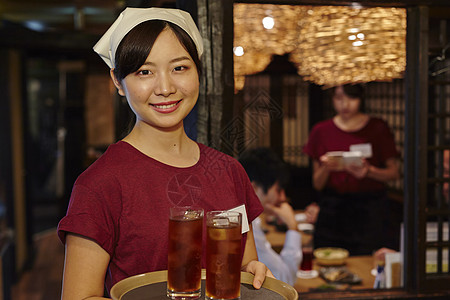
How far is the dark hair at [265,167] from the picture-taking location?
7.36 ft

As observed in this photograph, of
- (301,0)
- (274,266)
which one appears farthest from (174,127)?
(274,266)

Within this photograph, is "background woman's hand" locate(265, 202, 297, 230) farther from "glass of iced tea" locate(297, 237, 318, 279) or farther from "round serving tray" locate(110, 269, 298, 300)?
"round serving tray" locate(110, 269, 298, 300)

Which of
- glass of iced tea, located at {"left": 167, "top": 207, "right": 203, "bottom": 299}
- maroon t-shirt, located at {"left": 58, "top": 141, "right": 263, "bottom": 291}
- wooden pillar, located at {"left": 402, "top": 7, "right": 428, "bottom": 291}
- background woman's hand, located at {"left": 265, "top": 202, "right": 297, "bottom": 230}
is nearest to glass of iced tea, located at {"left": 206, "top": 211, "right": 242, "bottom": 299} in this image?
glass of iced tea, located at {"left": 167, "top": 207, "right": 203, "bottom": 299}

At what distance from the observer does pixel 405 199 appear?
2090 millimetres

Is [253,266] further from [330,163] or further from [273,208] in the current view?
[330,163]

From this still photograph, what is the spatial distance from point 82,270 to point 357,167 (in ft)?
8.70

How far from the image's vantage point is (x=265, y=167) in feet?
8.74

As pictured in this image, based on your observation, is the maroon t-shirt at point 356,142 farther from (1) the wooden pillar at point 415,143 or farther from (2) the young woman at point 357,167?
(1) the wooden pillar at point 415,143

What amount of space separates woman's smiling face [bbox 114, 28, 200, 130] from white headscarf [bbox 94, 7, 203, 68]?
0.04m

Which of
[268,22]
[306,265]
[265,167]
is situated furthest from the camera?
[306,265]

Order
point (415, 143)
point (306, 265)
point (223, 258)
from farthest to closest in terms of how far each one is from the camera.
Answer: point (306, 265), point (415, 143), point (223, 258)

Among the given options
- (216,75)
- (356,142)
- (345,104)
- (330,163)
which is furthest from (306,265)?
(216,75)

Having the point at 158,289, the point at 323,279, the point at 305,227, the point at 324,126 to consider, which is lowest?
the point at 323,279

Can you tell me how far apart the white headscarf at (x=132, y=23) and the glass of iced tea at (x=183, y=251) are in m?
0.46
